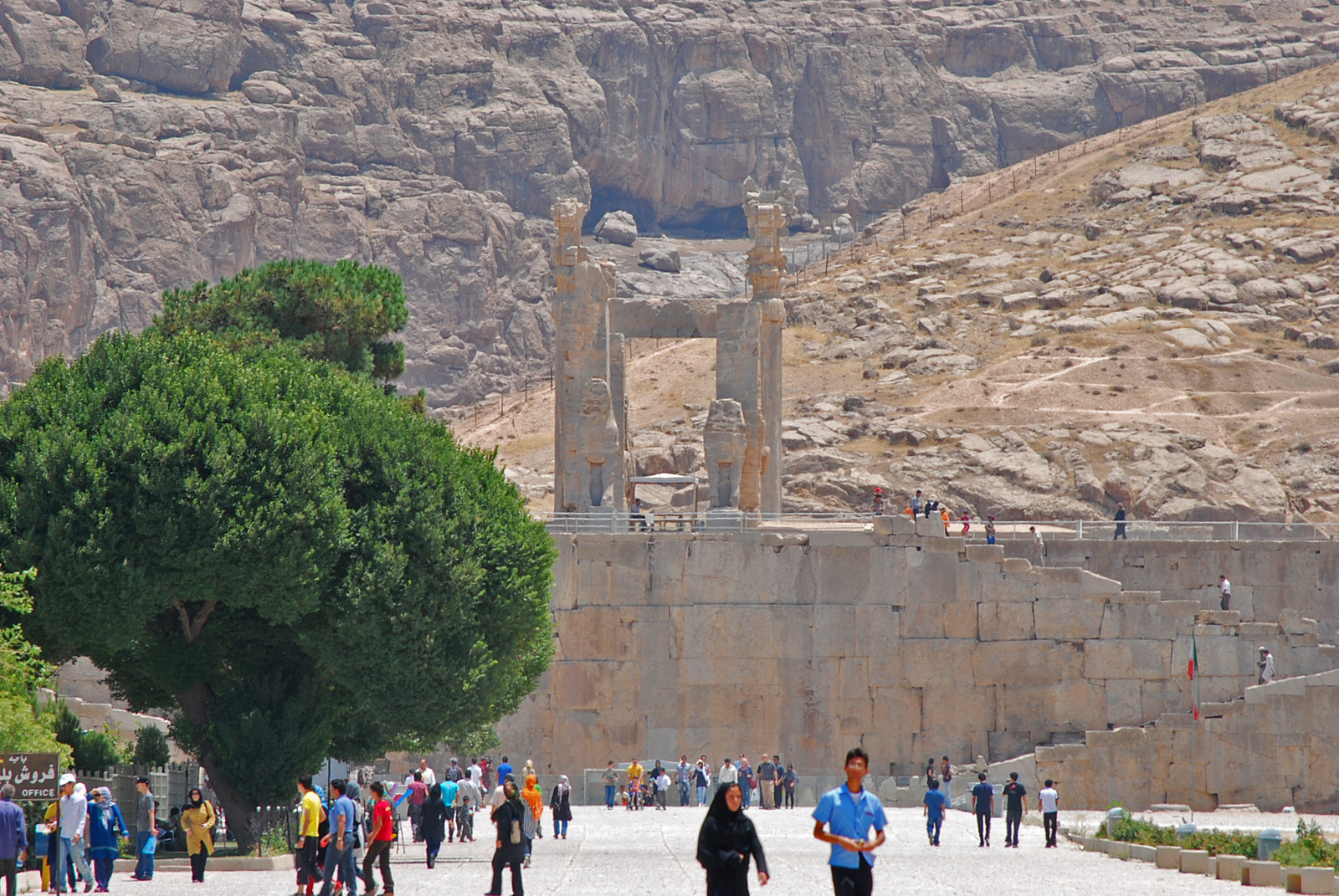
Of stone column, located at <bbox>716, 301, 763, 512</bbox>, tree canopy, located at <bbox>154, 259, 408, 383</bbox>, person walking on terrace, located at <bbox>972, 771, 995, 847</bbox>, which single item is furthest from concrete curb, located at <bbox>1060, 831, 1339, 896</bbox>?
tree canopy, located at <bbox>154, 259, 408, 383</bbox>

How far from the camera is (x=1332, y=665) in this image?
4203 centimetres

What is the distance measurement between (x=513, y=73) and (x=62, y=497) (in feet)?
300

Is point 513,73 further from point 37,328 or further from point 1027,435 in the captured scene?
point 1027,435

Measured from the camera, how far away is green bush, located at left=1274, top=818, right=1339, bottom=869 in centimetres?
2372

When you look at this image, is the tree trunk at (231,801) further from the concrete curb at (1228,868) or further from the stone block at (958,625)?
Result: the stone block at (958,625)

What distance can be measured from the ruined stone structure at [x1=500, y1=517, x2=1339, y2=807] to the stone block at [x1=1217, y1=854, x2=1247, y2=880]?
1720 centimetres

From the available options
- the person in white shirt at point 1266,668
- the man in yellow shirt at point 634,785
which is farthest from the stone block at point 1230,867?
the person in white shirt at point 1266,668

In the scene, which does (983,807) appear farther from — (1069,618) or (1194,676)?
(1069,618)

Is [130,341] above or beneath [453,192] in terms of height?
beneath

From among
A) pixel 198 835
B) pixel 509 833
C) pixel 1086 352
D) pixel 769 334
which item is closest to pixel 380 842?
pixel 509 833

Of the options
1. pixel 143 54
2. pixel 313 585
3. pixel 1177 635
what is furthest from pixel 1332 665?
pixel 143 54

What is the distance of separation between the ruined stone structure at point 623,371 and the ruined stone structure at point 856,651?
2187mm

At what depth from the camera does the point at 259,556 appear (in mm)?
29750

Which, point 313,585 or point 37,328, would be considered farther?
point 37,328
